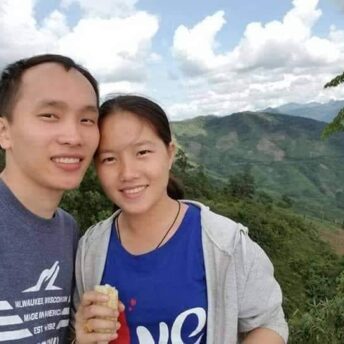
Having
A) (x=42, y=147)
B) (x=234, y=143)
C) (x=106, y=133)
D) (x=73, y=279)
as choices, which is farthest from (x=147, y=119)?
(x=234, y=143)

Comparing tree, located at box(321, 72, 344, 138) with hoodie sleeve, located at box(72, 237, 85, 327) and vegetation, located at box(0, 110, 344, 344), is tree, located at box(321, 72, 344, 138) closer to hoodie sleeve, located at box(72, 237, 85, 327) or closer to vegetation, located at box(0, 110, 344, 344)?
vegetation, located at box(0, 110, 344, 344)

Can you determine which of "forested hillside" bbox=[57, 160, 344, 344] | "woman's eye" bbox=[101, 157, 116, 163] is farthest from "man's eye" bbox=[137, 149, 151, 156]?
"forested hillside" bbox=[57, 160, 344, 344]

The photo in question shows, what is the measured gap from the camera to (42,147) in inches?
79.6

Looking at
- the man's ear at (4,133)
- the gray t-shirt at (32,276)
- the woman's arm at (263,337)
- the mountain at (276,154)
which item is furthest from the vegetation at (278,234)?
the mountain at (276,154)

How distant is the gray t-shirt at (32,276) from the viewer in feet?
6.14

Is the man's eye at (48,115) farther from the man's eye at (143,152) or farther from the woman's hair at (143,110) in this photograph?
the man's eye at (143,152)

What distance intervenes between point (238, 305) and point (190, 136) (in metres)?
175

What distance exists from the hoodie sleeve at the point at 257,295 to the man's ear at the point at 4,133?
1.06 meters

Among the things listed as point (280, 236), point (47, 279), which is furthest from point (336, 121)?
point (280, 236)

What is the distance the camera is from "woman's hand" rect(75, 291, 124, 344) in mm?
1864

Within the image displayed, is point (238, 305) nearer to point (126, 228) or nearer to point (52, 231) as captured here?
point (126, 228)

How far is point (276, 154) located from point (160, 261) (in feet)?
518

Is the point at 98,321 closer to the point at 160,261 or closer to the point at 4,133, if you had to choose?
the point at 160,261

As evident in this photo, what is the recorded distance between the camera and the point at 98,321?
1.87m
